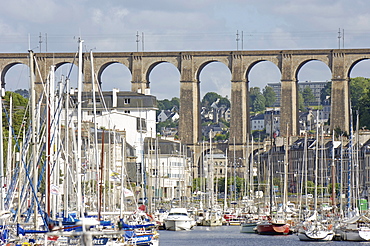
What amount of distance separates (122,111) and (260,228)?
5966 cm

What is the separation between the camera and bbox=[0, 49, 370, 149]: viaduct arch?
121312 mm

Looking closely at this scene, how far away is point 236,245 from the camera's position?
5453 centimetres

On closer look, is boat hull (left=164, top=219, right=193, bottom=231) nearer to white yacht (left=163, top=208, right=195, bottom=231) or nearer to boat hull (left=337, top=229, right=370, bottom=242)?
white yacht (left=163, top=208, right=195, bottom=231)

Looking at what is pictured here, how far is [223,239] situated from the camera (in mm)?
59719

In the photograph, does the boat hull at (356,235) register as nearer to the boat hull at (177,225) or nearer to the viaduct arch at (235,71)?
the boat hull at (177,225)

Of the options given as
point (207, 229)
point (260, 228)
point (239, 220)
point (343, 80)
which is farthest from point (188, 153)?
point (260, 228)

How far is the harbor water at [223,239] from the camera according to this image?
5462cm

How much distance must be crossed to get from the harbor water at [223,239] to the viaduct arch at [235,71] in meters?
56.5

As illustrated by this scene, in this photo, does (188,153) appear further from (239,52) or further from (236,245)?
(236,245)

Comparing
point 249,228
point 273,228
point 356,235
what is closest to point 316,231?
point 356,235

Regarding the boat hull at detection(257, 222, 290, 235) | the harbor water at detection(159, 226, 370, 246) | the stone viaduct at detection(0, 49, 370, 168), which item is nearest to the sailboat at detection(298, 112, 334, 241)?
the harbor water at detection(159, 226, 370, 246)

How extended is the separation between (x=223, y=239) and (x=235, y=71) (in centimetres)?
6618

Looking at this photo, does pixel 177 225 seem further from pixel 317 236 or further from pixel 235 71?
pixel 235 71

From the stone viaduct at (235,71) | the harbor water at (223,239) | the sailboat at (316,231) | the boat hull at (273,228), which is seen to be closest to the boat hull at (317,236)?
the sailboat at (316,231)
